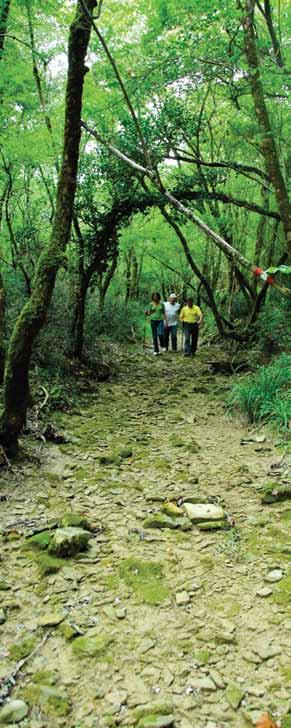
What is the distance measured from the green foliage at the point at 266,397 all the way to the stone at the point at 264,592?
292cm

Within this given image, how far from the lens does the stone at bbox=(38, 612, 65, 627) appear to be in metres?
3.04

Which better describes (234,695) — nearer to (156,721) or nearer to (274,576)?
(156,721)

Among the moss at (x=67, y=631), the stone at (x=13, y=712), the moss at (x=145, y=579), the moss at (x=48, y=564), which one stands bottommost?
the moss at (x=48, y=564)

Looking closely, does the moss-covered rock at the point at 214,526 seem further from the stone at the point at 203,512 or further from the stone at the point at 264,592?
the stone at the point at 264,592

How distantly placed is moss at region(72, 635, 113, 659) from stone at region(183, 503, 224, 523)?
1.59 m

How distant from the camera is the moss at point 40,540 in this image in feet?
12.9

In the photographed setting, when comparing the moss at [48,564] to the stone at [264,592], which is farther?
the moss at [48,564]

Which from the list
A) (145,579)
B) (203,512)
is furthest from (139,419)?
(145,579)

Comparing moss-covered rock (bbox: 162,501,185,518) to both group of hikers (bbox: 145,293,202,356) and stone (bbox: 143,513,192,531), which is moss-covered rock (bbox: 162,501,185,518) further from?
group of hikers (bbox: 145,293,202,356)

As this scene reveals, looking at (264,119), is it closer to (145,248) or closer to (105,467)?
(105,467)

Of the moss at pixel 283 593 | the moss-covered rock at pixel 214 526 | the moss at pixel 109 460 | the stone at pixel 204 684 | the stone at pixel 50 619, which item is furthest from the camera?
the moss at pixel 109 460

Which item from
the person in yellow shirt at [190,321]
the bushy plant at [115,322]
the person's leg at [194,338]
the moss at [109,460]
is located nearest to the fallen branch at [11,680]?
the moss at [109,460]

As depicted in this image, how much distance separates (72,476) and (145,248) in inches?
554

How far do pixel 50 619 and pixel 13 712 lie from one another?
722 mm
